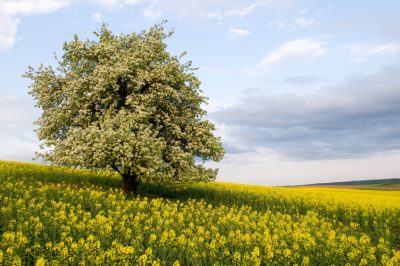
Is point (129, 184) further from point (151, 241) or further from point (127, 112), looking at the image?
point (151, 241)

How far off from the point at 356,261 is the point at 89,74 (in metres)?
25.2

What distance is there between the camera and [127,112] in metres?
29.0

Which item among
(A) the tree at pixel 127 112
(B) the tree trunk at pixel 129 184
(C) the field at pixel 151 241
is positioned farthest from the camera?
(B) the tree trunk at pixel 129 184

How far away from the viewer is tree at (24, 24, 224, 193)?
27.0 meters

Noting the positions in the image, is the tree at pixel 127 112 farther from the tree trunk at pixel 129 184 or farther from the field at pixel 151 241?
the field at pixel 151 241

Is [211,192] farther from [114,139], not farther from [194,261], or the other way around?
[194,261]

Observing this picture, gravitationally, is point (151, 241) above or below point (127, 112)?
below

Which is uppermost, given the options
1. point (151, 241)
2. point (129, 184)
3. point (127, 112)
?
point (127, 112)

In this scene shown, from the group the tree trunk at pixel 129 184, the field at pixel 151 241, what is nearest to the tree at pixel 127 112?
the tree trunk at pixel 129 184

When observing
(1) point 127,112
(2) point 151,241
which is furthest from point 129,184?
(2) point 151,241

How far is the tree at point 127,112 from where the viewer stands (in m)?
27.0

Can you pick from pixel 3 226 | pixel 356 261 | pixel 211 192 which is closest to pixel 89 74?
pixel 211 192

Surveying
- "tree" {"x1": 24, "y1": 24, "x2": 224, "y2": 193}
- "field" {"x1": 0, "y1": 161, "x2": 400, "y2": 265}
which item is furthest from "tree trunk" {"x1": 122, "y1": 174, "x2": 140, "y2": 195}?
"field" {"x1": 0, "y1": 161, "x2": 400, "y2": 265}

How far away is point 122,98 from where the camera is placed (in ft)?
100
